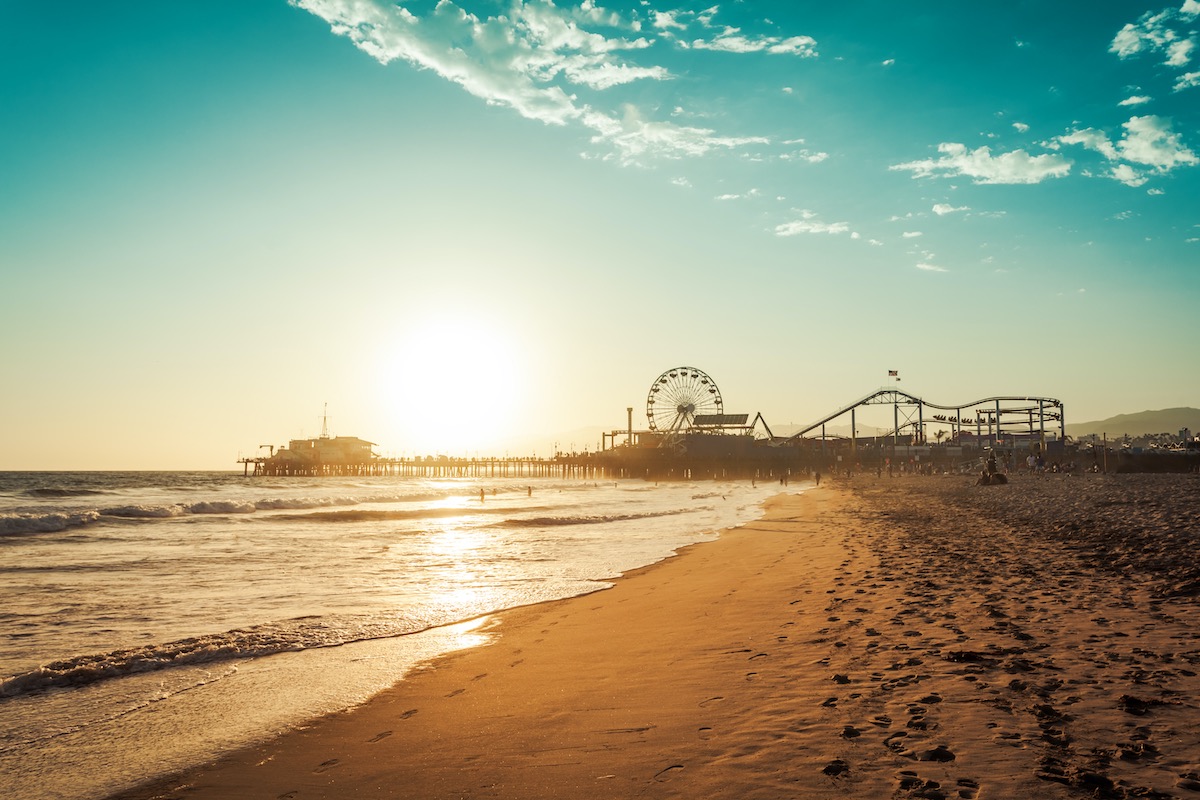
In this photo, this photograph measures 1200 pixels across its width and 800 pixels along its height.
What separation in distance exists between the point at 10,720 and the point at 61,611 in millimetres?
5003

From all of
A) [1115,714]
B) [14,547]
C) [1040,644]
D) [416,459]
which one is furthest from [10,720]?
[416,459]

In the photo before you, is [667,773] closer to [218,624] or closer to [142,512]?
[218,624]

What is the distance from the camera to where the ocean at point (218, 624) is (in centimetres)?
495

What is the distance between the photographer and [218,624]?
8664 mm

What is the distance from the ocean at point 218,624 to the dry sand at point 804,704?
2.20 feet

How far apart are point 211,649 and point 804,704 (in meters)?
6.17

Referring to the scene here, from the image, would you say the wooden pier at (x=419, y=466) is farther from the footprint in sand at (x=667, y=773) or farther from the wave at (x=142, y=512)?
the footprint in sand at (x=667, y=773)

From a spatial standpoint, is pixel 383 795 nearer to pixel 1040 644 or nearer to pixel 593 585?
pixel 1040 644

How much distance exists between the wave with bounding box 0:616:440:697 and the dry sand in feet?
5.39

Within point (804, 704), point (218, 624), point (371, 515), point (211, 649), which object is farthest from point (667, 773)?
point (371, 515)

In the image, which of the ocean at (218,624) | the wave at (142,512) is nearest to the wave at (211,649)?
the ocean at (218,624)

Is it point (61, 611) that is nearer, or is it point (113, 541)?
point (61, 611)

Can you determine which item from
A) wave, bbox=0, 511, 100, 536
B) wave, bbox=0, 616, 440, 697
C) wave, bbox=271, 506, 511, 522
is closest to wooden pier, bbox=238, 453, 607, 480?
wave, bbox=271, 506, 511, 522

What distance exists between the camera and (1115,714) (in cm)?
417
